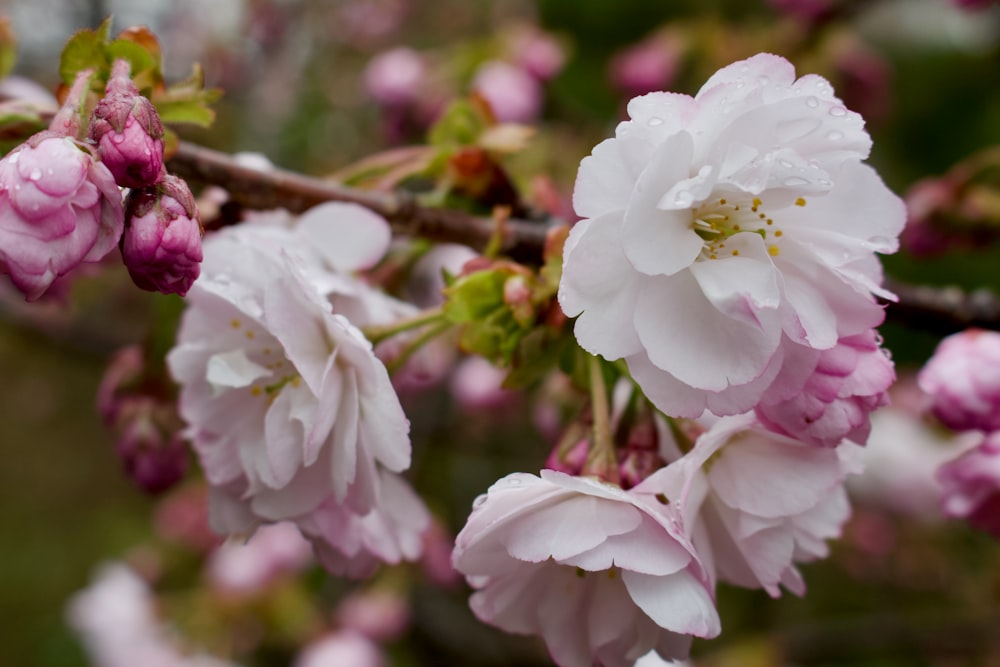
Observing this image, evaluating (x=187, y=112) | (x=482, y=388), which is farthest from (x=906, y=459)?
(x=187, y=112)

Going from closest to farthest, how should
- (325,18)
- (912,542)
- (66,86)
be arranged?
(66,86)
(912,542)
(325,18)

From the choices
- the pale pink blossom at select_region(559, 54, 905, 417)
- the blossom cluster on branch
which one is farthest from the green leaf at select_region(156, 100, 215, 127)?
the pale pink blossom at select_region(559, 54, 905, 417)

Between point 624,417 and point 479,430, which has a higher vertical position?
point 624,417

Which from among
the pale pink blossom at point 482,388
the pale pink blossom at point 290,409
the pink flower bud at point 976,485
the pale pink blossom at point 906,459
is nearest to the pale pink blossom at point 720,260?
the pale pink blossom at point 290,409

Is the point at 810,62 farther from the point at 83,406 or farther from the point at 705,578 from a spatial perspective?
the point at 83,406

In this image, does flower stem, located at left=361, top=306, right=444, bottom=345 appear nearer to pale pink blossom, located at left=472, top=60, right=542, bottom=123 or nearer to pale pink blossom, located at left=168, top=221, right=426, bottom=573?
pale pink blossom, located at left=168, top=221, right=426, bottom=573

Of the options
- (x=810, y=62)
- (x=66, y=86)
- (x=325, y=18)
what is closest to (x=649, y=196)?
(x=66, y=86)

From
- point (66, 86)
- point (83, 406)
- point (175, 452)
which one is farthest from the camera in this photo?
point (83, 406)
